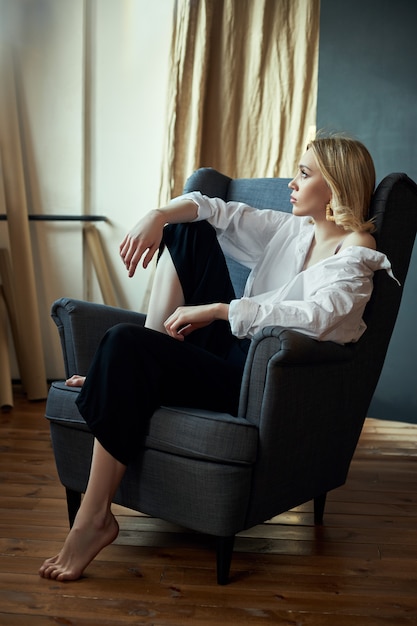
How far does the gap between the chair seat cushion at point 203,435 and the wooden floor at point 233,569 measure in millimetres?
315

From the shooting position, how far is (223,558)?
1.83 meters

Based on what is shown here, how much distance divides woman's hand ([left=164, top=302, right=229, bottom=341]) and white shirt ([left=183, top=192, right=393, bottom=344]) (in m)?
0.05

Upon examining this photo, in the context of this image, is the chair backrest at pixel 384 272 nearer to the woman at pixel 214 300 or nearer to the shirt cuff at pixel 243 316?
the woman at pixel 214 300

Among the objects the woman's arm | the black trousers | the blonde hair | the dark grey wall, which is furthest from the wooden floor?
the dark grey wall

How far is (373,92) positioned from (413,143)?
30 centimetres

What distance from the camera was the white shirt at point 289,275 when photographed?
1.88 metres

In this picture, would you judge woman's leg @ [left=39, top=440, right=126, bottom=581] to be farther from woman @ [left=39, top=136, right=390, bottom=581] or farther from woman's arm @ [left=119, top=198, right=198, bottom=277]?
woman's arm @ [left=119, top=198, right=198, bottom=277]

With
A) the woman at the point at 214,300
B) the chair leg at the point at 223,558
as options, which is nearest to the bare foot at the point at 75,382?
the woman at the point at 214,300

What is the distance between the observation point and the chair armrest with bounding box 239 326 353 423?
1.77 metres

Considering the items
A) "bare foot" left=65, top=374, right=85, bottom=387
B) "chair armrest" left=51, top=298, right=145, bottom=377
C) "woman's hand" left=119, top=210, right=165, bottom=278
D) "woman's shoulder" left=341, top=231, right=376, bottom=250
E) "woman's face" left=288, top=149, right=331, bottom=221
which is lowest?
"bare foot" left=65, top=374, right=85, bottom=387

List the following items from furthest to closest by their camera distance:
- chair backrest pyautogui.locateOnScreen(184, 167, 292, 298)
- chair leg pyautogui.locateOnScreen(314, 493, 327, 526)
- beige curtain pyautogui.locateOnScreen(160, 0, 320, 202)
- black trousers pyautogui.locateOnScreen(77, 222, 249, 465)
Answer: beige curtain pyautogui.locateOnScreen(160, 0, 320, 202) → chair backrest pyautogui.locateOnScreen(184, 167, 292, 298) → chair leg pyautogui.locateOnScreen(314, 493, 327, 526) → black trousers pyautogui.locateOnScreen(77, 222, 249, 465)

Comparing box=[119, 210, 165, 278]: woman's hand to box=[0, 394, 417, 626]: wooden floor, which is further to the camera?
box=[119, 210, 165, 278]: woman's hand

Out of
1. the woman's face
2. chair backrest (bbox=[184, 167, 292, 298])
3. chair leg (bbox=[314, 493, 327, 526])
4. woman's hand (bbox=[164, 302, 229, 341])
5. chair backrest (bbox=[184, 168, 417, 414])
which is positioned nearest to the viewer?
woman's hand (bbox=[164, 302, 229, 341])

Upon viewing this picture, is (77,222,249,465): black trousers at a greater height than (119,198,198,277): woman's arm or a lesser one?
lesser
